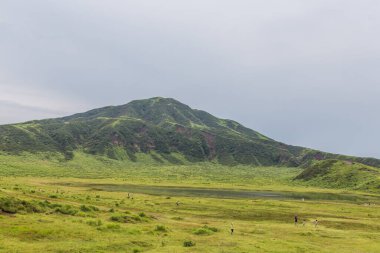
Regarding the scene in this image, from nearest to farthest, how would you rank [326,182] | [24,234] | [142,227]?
[24,234]
[142,227]
[326,182]

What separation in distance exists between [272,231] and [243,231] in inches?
191

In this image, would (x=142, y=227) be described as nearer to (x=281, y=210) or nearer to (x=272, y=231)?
(x=272, y=231)

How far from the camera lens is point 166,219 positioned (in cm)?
6294

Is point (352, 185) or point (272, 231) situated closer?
point (272, 231)

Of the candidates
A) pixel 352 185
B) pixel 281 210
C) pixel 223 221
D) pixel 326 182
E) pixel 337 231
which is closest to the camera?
pixel 337 231

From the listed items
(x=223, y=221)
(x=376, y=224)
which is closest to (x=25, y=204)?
(x=223, y=221)

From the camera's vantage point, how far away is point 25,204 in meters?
53.7

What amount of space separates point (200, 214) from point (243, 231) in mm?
18578

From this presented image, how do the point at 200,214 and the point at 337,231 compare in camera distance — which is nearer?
the point at 337,231

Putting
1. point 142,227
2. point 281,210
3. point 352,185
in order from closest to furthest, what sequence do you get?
point 142,227 → point 281,210 → point 352,185

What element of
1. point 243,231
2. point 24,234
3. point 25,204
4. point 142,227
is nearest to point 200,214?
point 243,231

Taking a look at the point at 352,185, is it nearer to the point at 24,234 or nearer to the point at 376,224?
the point at 376,224

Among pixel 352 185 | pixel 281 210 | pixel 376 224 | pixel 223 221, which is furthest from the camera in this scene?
pixel 352 185

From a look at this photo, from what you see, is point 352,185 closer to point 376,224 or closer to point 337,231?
point 376,224
